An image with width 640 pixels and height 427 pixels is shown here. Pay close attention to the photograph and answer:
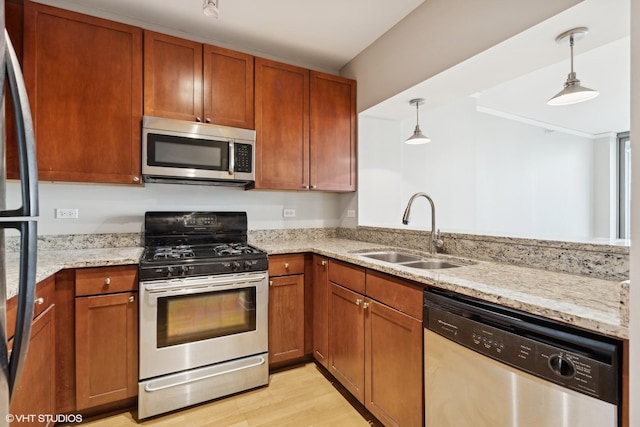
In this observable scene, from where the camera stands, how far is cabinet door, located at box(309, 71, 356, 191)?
107 inches

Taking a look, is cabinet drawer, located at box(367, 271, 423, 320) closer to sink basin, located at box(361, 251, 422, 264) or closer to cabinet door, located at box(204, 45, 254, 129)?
sink basin, located at box(361, 251, 422, 264)

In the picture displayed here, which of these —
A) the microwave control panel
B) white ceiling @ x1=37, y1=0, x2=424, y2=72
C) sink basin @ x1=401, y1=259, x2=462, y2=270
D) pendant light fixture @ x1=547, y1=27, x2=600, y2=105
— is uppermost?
white ceiling @ x1=37, y1=0, x2=424, y2=72

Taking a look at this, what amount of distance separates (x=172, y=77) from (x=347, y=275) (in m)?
1.83

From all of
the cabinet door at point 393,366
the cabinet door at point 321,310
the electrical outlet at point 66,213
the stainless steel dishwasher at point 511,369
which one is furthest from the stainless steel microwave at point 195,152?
the stainless steel dishwasher at point 511,369

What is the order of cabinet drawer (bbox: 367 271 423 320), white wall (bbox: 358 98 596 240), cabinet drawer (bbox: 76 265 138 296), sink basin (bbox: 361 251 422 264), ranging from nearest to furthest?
cabinet drawer (bbox: 367 271 423 320)
cabinet drawer (bbox: 76 265 138 296)
sink basin (bbox: 361 251 422 264)
white wall (bbox: 358 98 596 240)

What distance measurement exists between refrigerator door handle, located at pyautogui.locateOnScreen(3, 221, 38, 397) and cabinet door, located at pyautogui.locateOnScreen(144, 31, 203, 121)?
165 centimetres

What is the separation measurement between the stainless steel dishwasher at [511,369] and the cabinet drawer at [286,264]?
1180 mm

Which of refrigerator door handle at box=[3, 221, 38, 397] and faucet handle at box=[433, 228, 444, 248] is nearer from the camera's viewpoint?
refrigerator door handle at box=[3, 221, 38, 397]

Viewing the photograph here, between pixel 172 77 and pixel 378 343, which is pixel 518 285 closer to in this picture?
pixel 378 343

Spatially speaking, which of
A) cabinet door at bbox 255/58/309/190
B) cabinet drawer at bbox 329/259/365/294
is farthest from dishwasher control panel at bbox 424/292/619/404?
cabinet door at bbox 255/58/309/190

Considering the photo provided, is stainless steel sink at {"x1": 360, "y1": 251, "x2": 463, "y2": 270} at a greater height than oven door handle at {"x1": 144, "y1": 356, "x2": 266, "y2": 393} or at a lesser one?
greater

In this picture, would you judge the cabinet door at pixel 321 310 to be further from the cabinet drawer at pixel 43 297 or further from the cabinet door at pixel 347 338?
the cabinet drawer at pixel 43 297

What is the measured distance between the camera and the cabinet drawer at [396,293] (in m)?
1.44

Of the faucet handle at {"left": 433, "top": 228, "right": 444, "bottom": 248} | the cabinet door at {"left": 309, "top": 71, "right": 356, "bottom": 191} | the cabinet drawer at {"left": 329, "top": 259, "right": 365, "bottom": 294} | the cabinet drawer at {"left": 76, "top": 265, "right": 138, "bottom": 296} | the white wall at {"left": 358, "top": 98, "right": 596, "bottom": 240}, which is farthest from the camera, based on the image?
the white wall at {"left": 358, "top": 98, "right": 596, "bottom": 240}
